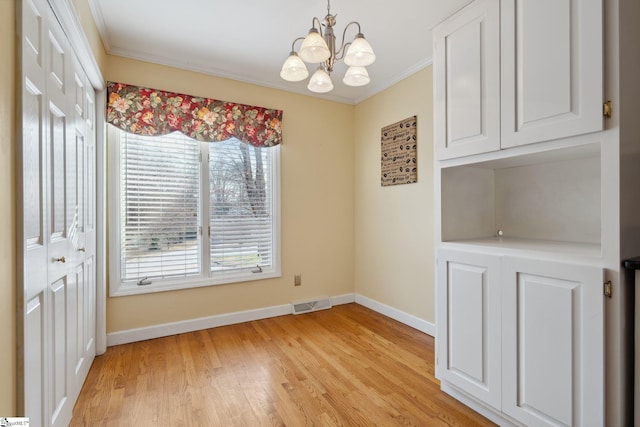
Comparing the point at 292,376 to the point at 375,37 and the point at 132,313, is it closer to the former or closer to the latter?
the point at 132,313

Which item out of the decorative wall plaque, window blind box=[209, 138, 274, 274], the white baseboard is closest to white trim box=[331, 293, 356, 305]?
the white baseboard

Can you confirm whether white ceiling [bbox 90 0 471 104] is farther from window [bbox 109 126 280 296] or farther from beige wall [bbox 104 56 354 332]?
window [bbox 109 126 280 296]

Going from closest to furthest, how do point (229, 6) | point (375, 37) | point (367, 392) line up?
point (367, 392) < point (229, 6) < point (375, 37)

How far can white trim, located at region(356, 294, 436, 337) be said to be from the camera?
296 cm

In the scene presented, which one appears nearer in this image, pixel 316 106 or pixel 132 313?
pixel 132 313

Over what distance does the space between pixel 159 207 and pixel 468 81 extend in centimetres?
273

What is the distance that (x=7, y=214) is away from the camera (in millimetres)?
1067

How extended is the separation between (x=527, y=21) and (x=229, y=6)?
1.85 meters

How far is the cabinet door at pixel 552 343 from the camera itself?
52.0 inches

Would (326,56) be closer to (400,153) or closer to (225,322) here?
(400,153)

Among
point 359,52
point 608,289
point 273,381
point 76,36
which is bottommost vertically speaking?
point 273,381

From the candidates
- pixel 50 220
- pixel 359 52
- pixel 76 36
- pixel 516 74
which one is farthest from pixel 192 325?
pixel 516 74

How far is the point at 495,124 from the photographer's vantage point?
5.57 feet

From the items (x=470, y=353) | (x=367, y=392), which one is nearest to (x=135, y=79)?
(x=367, y=392)
